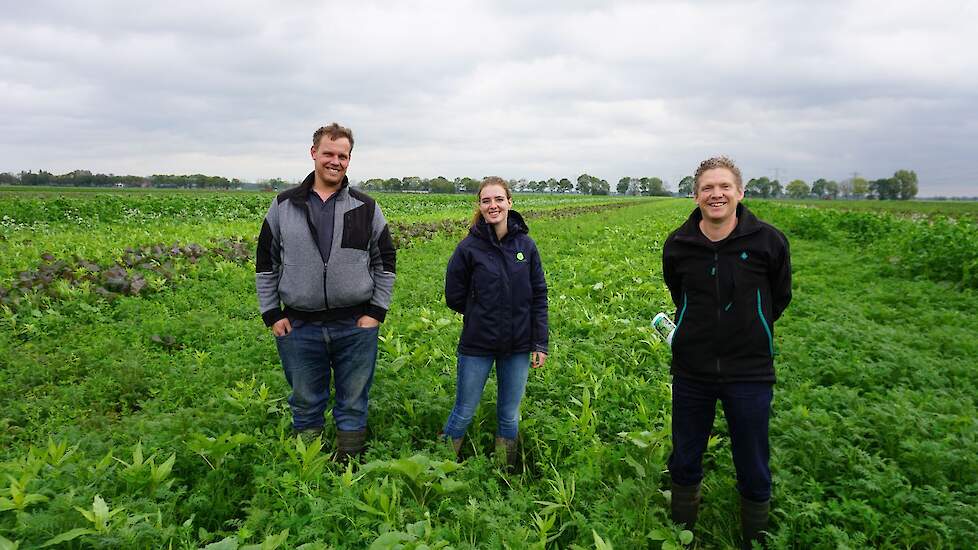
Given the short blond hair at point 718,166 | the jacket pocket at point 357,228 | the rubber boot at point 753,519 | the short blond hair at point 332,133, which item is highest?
the short blond hair at point 332,133

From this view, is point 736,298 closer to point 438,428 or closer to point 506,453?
point 506,453

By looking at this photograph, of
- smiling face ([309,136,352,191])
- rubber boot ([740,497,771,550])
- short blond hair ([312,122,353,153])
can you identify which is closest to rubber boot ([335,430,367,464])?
smiling face ([309,136,352,191])

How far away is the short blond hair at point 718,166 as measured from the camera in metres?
2.84

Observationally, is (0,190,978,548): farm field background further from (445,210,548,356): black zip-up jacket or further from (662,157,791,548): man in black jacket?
(445,210,548,356): black zip-up jacket

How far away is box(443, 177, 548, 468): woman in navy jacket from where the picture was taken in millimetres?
3531

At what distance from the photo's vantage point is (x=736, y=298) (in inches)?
111

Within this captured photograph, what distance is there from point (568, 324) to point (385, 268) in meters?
3.92

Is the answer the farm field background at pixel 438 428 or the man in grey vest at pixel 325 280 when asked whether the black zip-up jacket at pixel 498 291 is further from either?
the farm field background at pixel 438 428

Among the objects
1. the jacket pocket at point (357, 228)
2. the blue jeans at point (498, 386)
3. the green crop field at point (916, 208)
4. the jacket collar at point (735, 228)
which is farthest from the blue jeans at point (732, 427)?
the green crop field at point (916, 208)

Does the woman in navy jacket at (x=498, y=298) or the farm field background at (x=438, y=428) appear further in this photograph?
the woman in navy jacket at (x=498, y=298)

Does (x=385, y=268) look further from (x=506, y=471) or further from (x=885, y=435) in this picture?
(x=885, y=435)

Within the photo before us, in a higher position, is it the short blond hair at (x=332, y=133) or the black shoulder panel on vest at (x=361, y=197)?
the short blond hair at (x=332, y=133)

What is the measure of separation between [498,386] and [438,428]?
927mm

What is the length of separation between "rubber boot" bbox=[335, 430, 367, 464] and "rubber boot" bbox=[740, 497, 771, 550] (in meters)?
2.65
